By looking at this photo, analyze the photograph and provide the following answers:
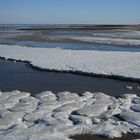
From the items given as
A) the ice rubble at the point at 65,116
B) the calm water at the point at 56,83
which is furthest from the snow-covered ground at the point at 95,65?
the ice rubble at the point at 65,116

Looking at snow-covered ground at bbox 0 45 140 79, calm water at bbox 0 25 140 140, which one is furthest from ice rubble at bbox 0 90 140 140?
snow-covered ground at bbox 0 45 140 79

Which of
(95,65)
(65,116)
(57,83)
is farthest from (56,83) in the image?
(65,116)

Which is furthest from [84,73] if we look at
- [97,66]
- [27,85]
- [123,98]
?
[123,98]

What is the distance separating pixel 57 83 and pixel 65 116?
498cm

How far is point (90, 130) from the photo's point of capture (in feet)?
24.4

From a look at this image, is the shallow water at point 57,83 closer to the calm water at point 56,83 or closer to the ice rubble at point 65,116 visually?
the calm water at point 56,83

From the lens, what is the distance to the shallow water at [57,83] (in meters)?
12.0

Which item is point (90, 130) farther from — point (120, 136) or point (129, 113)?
point (129, 113)

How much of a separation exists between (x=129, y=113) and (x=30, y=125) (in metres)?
A: 2.52

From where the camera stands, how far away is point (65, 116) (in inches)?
324

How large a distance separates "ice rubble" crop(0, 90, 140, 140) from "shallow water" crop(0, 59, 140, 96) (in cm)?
172

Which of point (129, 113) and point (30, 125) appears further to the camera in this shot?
point (129, 113)

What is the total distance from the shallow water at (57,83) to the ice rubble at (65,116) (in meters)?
1.72

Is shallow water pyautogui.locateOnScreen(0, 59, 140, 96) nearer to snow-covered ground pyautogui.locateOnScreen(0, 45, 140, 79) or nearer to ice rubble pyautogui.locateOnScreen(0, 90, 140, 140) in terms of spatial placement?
snow-covered ground pyautogui.locateOnScreen(0, 45, 140, 79)
